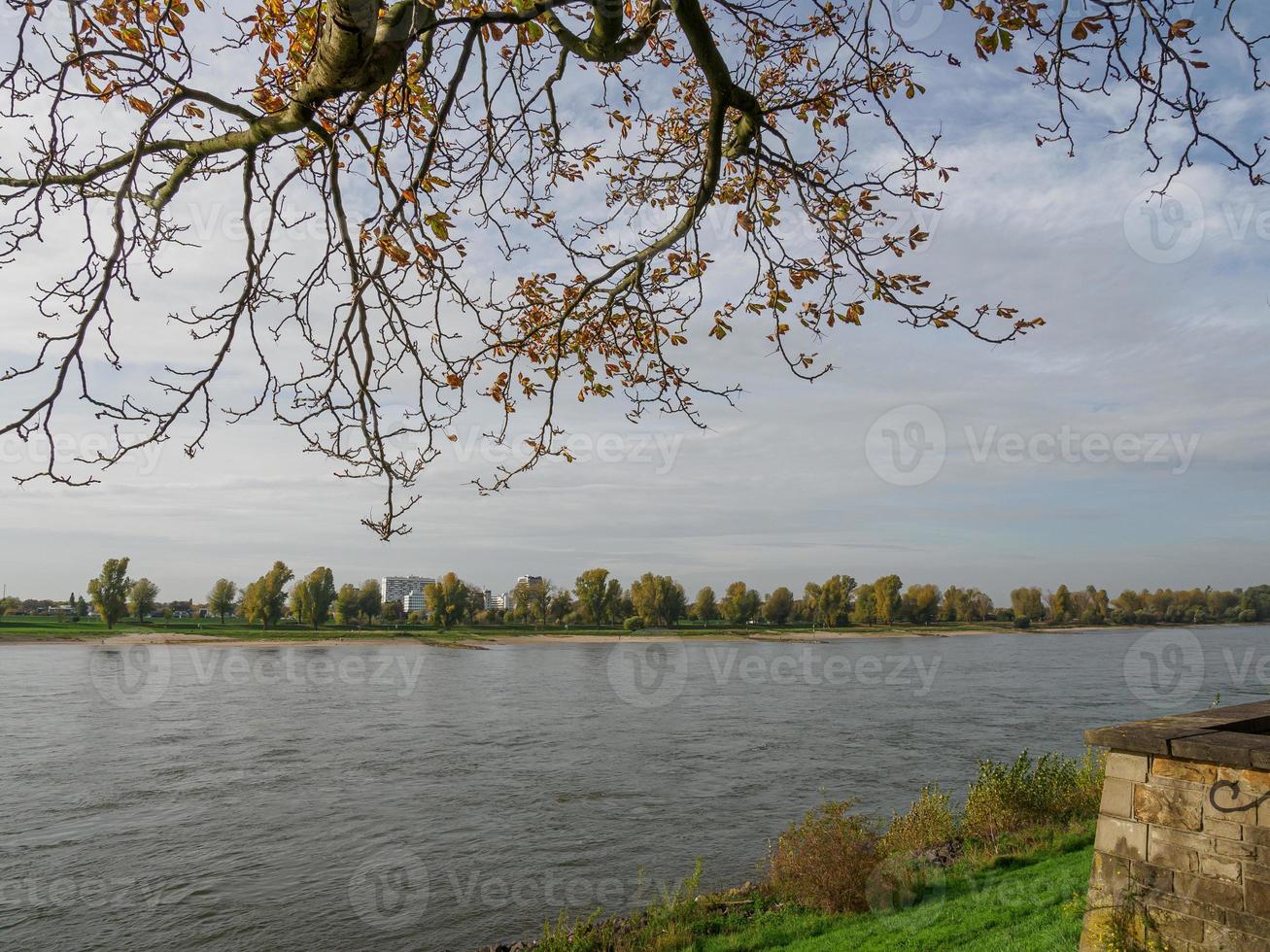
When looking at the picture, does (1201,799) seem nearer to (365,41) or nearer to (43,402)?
(365,41)

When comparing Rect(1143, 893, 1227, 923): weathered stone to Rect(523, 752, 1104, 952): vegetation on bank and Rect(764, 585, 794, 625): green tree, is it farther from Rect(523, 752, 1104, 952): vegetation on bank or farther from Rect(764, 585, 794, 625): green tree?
Rect(764, 585, 794, 625): green tree

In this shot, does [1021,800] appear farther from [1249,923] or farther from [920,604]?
[920,604]

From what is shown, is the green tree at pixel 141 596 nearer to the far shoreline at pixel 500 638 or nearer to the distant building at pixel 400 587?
the far shoreline at pixel 500 638

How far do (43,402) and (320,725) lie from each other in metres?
28.2

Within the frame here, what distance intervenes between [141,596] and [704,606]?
2893 inches

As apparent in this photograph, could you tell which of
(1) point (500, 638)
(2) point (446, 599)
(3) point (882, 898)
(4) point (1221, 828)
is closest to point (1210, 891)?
(4) point (1221, 828)

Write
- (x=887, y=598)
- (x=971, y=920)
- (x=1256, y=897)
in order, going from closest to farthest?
(x=1256, y=897) < (x=971, y=920) < (x=887, y=598)

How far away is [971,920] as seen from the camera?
8273 millimetres

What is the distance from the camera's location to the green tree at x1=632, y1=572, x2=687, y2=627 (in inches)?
4237

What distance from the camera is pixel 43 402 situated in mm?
3395

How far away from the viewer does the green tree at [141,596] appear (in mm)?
93188

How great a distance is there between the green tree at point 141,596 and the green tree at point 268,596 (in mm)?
10679

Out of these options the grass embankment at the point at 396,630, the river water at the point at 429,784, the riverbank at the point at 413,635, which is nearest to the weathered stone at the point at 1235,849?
the river water at the point at 429,784

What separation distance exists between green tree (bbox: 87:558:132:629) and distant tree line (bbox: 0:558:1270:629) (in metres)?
0.10
